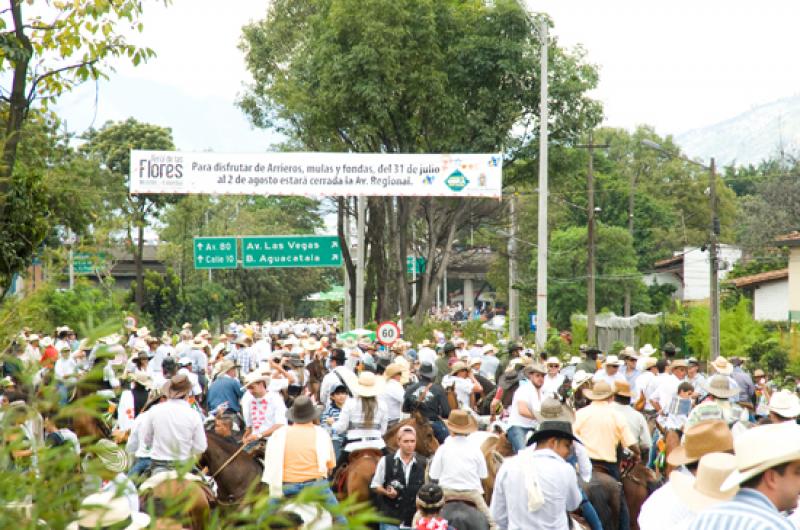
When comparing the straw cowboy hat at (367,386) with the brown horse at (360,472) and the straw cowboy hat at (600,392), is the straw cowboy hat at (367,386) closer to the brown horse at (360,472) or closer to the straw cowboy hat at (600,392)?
the brown horse at (360,472)

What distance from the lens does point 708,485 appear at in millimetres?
5984

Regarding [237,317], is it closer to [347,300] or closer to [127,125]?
[127,125]

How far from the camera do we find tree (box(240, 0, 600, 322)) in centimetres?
3959

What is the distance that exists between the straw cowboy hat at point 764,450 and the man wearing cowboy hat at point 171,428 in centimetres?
706

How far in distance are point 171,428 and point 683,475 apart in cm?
581

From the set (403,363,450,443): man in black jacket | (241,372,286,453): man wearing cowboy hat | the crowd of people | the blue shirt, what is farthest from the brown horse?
the blue shirt

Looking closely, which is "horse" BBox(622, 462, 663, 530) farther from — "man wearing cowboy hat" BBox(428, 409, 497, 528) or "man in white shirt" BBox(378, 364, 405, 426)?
"man in white shirt" BBox(378, 364, 405, 426)

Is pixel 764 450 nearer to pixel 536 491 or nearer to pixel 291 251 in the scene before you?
pixel 536 491

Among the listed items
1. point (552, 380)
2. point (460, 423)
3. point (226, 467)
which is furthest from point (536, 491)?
point (552, 380)

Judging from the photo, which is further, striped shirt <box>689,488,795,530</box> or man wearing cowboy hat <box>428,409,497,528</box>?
man wearing cowboy hat <box>428,409,497,528</box>

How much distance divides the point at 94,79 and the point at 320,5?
3252 cm

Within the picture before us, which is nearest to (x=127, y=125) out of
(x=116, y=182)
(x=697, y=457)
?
(x=116, y=182)

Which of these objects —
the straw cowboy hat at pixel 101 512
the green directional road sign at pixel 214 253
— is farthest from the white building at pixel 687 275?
the straw cowboy hat at pixel 101 512

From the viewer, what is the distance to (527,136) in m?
41.7
